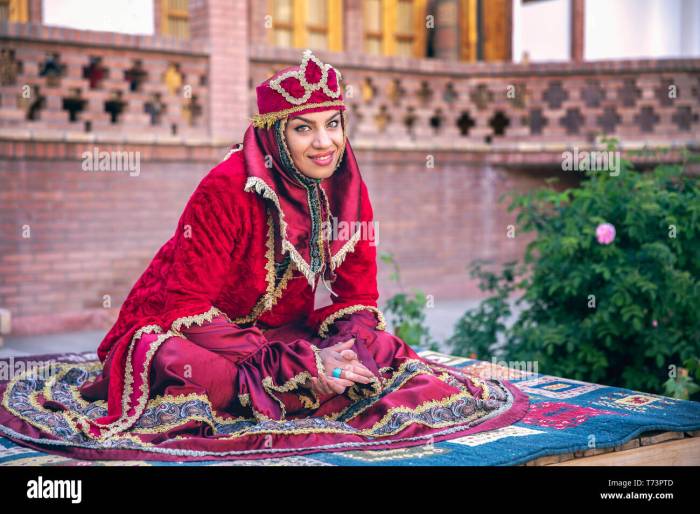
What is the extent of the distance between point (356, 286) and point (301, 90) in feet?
3.21

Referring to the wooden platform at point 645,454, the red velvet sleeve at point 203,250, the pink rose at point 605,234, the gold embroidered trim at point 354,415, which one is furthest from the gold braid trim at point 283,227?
the pink rose at point 605,234

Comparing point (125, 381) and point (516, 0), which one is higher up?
point (516, 0)

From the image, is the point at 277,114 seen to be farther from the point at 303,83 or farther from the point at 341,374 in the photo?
the point at 341,374

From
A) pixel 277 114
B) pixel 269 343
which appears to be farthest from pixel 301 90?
pixel 269 343

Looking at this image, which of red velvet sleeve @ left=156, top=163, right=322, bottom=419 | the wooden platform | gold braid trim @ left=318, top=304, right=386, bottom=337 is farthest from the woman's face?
the wooden platform

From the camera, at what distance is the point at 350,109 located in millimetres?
10477

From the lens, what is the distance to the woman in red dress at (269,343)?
4.01 meters

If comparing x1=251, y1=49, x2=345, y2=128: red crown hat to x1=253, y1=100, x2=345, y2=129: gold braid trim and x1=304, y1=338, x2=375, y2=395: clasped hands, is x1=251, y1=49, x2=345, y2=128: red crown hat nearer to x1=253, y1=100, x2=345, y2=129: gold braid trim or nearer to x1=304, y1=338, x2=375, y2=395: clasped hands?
x1=253, y1=100, x2=345, y2=129: gold braid trim

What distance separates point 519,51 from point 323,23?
8.48 ft

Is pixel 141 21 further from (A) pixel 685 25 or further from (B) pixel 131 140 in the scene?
(A) pixel 685 25

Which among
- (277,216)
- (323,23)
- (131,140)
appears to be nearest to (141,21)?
(131,140)

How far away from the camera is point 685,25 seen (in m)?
13.0

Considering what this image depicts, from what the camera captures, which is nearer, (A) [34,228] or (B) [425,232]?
(A) [34,228]

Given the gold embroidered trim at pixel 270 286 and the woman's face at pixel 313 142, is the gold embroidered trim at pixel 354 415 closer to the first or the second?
the gold embroidered trim at pixel 270 286
